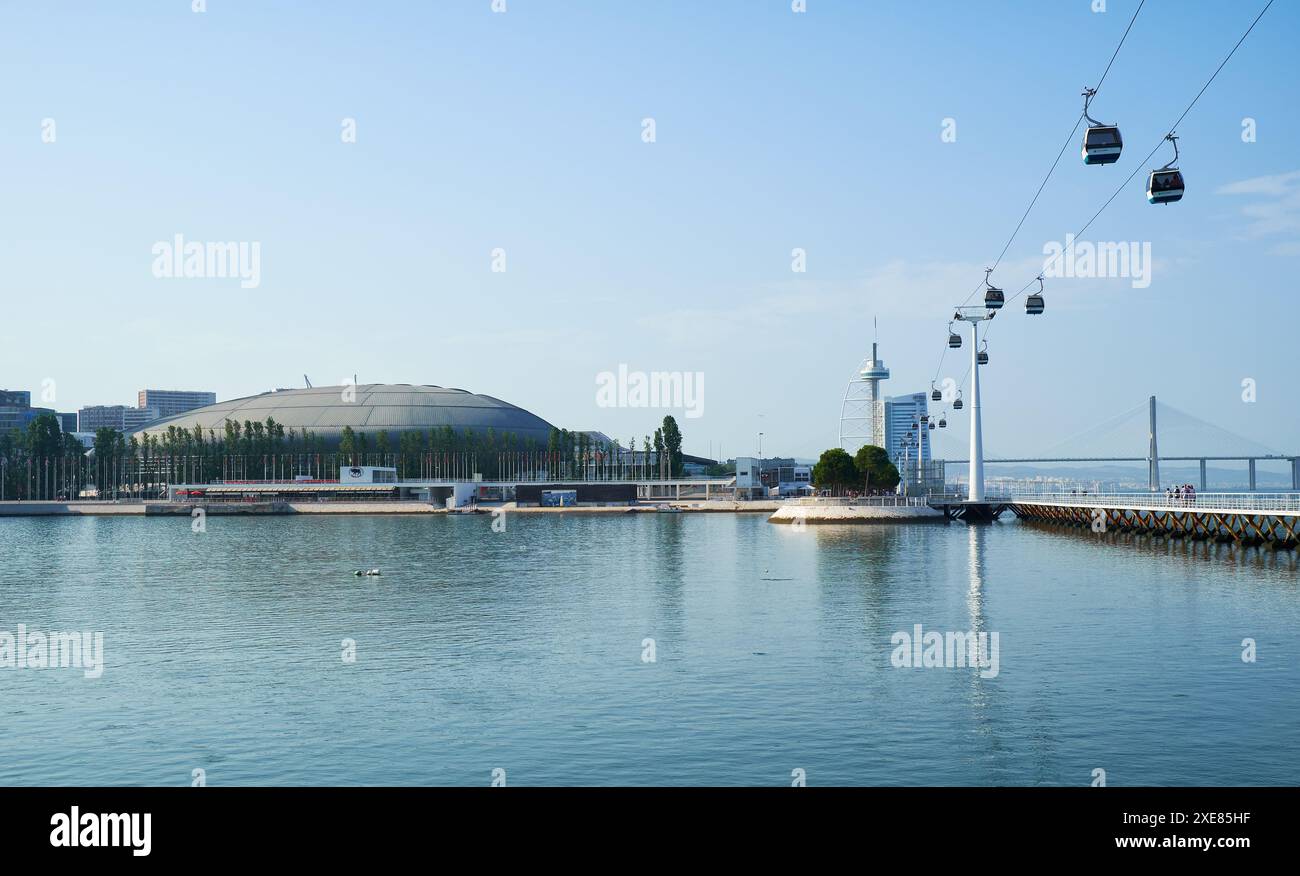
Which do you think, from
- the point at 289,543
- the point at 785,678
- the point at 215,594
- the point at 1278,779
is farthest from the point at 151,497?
the point at 1278,779

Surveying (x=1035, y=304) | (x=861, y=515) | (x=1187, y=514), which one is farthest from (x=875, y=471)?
(x=1035, y=304)

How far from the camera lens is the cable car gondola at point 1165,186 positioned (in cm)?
2212

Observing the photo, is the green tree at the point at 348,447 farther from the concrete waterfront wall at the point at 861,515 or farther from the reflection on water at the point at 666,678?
the reflection on water at the point at 666,678

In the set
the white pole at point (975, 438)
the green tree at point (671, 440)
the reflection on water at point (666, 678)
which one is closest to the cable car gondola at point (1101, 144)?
the reflection on water at point (666, 678)

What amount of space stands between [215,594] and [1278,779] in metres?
40.6

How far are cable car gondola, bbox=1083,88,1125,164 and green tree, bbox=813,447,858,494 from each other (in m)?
101

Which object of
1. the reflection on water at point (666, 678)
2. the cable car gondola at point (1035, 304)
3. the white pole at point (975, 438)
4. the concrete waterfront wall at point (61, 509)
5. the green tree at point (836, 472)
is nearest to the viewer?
the reflection on water at point (666, 678)

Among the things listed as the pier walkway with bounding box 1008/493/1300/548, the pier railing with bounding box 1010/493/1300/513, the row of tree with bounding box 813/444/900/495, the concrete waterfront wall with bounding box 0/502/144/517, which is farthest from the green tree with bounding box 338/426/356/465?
the pier walkway with bounding box 1008/493/1300/548

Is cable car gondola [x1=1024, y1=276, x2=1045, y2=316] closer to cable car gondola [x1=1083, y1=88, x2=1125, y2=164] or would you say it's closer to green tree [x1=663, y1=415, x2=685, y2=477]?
cable car gondola [x1=1083, y1=88, x2=1125, y2=164]

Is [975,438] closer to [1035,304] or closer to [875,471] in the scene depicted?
[875,471]

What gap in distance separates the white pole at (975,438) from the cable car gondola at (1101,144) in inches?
2662

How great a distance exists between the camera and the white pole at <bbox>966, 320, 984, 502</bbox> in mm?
96438

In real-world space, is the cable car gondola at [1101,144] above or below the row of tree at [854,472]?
above
